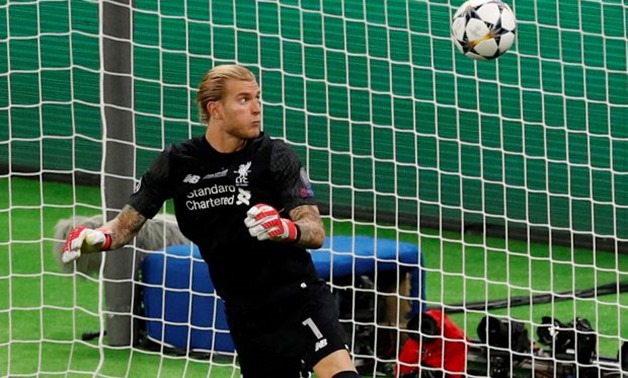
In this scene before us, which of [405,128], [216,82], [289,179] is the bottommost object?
[289,179]

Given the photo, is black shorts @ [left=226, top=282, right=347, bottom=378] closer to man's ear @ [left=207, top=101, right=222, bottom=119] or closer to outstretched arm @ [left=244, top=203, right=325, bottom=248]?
outstretched arm @ [left=244, top=203, right=325, bottom=248]

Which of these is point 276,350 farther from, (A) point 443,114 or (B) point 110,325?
(A) point 443,114

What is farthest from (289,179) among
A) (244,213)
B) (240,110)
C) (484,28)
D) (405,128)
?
(405,128)

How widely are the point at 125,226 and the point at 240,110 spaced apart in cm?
63

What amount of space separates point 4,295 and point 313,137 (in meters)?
2.62

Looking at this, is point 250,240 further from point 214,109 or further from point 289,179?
point 214,109

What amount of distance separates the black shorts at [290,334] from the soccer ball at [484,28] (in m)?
1.74

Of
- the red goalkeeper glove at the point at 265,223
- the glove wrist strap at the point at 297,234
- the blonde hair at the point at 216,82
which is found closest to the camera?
the red goalkeeper glove at the point at 265,223

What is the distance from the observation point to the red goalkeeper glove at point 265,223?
5.16 metres

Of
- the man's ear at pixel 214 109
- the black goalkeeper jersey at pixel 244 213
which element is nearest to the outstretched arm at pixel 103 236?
the black goalkeeper jersey at pixel 244 213

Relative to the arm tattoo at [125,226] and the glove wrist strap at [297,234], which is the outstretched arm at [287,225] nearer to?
the glove wrist strap at [297,234]

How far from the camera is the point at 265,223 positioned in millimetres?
5160

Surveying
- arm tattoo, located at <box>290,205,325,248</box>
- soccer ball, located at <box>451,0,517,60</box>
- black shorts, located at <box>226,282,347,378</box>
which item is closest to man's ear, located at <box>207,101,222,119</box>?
arm tattoo, located at <box>290,205,325,248</box>

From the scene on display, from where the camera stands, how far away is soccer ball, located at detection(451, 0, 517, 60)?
6.95 meters
